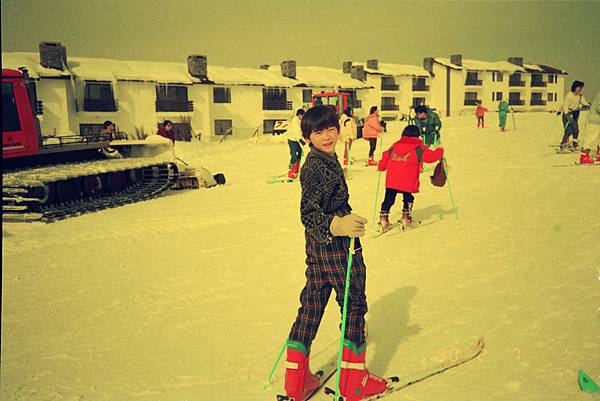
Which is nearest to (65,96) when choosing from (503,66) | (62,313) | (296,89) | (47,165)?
(296,89)

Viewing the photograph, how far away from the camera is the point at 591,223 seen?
21.9ft

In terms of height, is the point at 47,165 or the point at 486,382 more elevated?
the point at 47,165

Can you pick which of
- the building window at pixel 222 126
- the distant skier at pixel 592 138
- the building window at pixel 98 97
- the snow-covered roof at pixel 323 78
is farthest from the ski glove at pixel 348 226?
the snow-covered roof at pixel 323 78

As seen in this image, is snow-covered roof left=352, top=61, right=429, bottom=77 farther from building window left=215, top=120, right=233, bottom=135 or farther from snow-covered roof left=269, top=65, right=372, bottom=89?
building window left=215, top=120, right=233, bottom=135

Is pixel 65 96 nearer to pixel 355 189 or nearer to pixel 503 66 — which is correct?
pixel 355 189

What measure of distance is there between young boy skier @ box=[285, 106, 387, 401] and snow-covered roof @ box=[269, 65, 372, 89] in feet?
125

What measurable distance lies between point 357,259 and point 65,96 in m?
33.2

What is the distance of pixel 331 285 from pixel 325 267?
155mm

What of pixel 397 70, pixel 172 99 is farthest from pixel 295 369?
pixel 397 70

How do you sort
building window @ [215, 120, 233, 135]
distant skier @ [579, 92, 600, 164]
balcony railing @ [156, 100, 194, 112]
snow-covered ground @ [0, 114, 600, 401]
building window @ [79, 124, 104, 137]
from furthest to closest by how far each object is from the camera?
building window @ [215, 120, 233, 135] < balcony railing @ [156, 100, 194, 112] < building window @ [79, 124, 104, 137] < distant skier @ [579, 92, 600, 164] < snow-covered ground @ [0, 114, 600, 401]

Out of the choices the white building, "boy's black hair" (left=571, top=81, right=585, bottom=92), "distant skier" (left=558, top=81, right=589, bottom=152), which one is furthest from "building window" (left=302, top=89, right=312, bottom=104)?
"boy's black hair" (left=571, top=81, right=585, bottom=92)

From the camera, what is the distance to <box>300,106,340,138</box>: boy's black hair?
117 inches

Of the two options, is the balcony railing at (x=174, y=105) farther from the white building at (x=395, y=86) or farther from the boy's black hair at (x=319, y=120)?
the boy's black hair at (x=319, y=120)

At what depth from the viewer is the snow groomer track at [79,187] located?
9312mm
